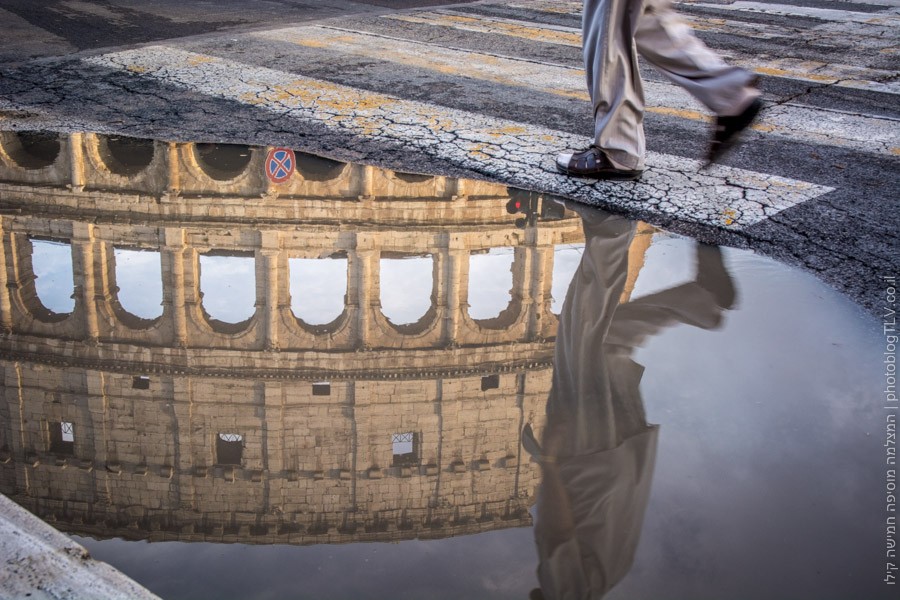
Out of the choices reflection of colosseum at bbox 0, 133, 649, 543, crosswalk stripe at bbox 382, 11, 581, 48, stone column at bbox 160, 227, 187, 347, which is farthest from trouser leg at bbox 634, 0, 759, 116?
Result: crosswalk stripe at bbox 382, 11, 581, 48

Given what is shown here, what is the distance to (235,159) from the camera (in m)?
5.43

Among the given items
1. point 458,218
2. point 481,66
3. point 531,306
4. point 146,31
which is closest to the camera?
point 531,306

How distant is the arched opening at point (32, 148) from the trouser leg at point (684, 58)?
11.0 ft

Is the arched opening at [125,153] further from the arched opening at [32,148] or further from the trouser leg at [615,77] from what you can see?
the trouser leg at [615,77]

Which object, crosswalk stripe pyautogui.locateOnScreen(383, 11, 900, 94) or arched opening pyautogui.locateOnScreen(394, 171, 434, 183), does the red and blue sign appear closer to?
arched opening pyautogui.locateOnScreen(394, 171, 434, 183)

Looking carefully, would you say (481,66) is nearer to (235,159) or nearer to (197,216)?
(235,159)

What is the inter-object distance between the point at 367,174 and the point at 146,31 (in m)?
4.99

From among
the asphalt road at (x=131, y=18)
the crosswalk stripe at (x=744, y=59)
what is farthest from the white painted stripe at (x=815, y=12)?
the asphalt road at (x=131, y=18)

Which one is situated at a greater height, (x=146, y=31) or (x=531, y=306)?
(x=146, y=31)

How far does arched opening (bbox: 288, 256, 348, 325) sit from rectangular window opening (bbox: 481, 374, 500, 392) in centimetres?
79

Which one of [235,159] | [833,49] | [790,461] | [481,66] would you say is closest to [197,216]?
[235,159]

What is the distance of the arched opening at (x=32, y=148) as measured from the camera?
533cm

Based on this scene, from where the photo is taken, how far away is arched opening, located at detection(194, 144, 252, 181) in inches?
204

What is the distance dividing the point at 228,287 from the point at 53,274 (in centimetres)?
78
